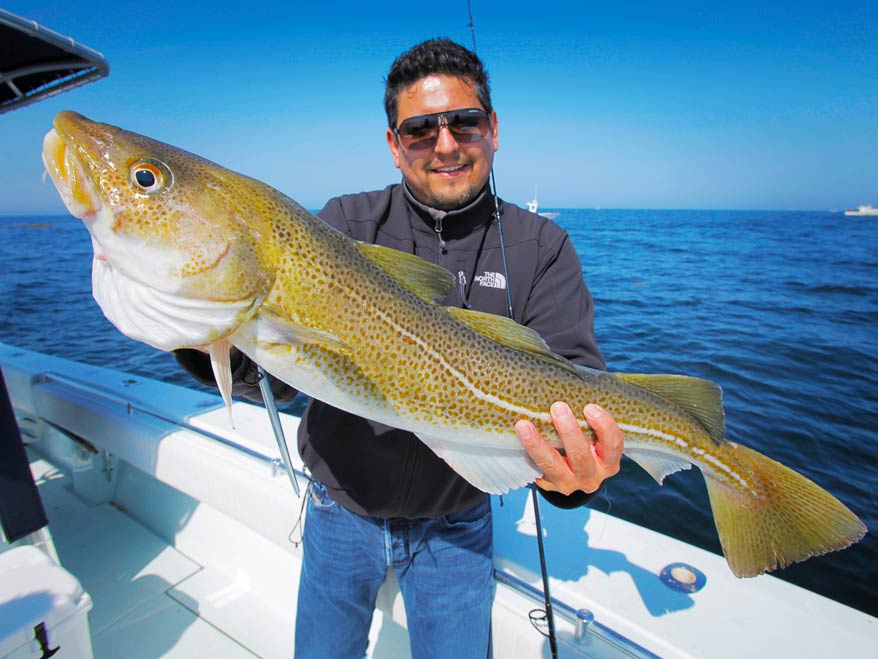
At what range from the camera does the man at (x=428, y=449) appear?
2.36 metres

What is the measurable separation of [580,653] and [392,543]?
106 cm

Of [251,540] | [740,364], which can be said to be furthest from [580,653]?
[740,364]

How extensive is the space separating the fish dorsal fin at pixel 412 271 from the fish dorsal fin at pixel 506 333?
0.11 m

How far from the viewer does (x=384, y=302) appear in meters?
1.96

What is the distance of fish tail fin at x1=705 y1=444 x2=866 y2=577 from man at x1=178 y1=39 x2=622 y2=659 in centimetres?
65

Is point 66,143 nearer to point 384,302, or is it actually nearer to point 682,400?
point 384,302

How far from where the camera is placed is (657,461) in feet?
7.43

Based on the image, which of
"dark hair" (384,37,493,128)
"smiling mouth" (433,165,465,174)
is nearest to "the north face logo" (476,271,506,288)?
"smiling mouth" (433,165,465,174)

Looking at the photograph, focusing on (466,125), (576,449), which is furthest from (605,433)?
(466,125)

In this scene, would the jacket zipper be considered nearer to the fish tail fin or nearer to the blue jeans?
the blue jeans

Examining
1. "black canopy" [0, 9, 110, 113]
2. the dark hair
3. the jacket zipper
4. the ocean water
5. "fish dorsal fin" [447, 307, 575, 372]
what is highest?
"black canopy" [0, 9, 110, 113]

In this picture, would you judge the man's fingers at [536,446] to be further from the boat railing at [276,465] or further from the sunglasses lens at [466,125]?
the sunglasses lens at [466,125]

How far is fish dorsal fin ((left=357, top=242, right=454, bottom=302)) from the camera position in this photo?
2.04 m

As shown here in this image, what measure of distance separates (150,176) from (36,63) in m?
3.26
